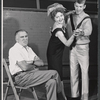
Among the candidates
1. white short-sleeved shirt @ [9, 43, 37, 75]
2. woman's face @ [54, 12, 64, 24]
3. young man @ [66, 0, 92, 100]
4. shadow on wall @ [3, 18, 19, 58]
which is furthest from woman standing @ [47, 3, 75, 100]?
shadow on wall @ [3, 18, 19, 58]

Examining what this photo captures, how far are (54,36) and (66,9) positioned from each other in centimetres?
44

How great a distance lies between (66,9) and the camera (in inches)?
158

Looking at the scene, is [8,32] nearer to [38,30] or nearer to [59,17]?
[38,30]

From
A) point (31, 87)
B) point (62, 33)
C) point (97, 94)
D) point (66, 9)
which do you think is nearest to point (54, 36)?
point (62, 33)

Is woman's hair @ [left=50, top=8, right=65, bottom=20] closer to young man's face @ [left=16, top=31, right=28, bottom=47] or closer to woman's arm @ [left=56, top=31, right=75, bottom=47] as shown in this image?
woman's arm @ [left=56, top=31, right=75, bottom=47]

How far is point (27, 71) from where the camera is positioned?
3.88 metres

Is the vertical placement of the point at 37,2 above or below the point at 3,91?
above

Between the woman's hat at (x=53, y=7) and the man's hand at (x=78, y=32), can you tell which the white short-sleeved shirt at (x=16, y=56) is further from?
the man's hand at (x=78, y=32)

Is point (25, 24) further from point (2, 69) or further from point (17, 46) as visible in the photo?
point (2, 69)

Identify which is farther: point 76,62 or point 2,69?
point 76,62

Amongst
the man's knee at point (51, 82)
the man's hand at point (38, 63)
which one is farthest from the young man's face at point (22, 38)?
the man's knee at point (51, 82)

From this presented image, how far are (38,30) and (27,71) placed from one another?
2.10 feet

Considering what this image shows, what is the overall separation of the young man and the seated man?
28cm

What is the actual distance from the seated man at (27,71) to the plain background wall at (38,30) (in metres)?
0.10
